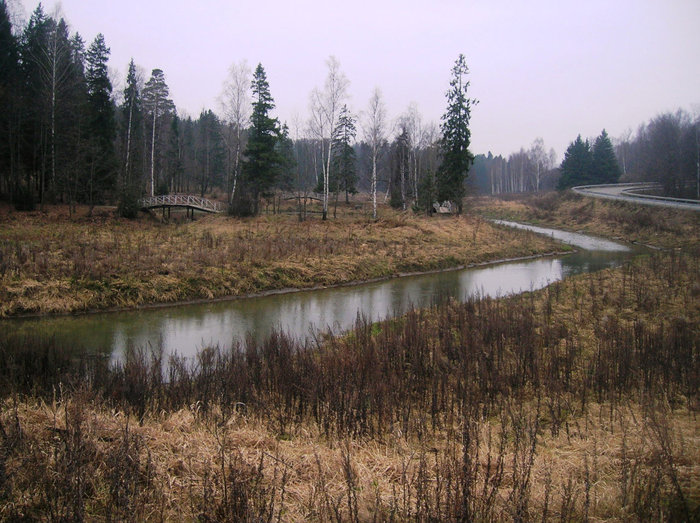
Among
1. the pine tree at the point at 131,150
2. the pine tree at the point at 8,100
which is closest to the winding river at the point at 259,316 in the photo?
the pine tree at the point at 131,150

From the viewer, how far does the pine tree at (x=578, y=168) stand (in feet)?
208

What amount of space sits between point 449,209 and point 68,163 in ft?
105

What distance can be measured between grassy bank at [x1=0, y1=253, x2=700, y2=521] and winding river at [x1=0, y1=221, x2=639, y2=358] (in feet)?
8.20

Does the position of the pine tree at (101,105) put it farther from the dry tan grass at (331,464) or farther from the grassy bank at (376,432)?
the dry tan grass at (331,464)

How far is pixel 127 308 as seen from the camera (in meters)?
14.0

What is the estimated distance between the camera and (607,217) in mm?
40219

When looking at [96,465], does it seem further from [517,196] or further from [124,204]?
[517,196]

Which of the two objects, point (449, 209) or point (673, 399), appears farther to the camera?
point (449, 209)

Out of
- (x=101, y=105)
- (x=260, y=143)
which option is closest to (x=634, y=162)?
(x=260, y=143)

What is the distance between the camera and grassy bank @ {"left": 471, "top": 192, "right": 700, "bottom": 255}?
1196 inches

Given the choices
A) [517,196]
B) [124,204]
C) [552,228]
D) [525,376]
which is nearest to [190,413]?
[525,376]

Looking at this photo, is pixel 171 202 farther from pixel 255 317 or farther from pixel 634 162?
pixel 634 162

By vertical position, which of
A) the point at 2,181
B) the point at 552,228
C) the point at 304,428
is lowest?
the point at 304,428

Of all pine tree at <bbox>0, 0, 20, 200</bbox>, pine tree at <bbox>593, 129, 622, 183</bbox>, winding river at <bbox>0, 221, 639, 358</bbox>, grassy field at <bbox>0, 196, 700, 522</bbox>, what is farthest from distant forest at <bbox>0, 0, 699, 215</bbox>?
grassy field at <bbox>0, 196, 700, 522</bbox>
